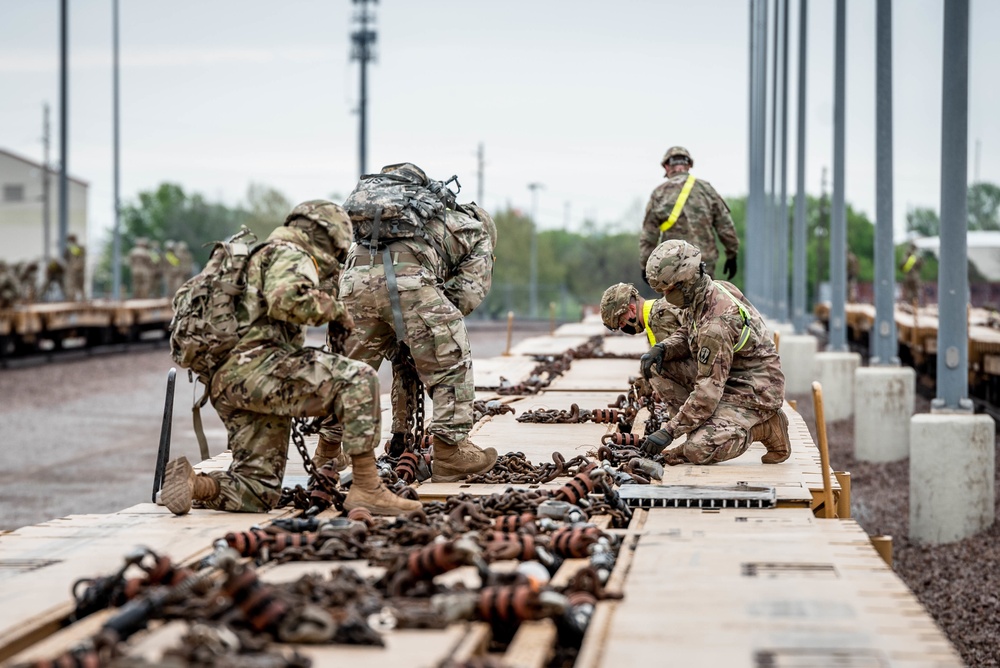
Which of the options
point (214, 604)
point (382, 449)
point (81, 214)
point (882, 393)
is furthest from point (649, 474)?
point (81, 214)

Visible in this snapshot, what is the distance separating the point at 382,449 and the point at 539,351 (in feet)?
28.4

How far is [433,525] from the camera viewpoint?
5.72m

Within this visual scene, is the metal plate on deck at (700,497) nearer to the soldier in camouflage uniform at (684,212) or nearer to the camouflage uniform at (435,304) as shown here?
the camouflage uniform at (435,304)

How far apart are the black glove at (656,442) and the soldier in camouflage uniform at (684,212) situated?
4.33 m

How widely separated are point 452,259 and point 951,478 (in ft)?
17.0

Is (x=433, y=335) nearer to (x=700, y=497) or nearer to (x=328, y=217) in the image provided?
(x=328, y=217)

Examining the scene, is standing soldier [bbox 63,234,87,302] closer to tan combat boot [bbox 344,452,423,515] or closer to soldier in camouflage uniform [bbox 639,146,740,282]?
soldier in camouflage uniform [bbox 639,146,740,282]

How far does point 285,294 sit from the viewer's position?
595 cm

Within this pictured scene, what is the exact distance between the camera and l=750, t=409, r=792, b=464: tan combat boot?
7.63 meters

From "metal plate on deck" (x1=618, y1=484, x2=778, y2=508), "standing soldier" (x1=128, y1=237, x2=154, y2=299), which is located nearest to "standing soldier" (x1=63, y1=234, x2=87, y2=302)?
"standing soldier" (x1=128, y1=237, x2=154, y2=299)

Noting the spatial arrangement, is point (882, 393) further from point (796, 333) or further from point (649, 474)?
point (796, 333)

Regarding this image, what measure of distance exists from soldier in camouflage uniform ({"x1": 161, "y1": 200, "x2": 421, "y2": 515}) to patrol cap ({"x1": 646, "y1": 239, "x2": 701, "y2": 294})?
71.6 inches

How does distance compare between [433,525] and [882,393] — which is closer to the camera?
[433,525]

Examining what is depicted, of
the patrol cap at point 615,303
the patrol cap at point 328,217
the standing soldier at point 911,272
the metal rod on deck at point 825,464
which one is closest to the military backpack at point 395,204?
the patrol cap at point 328,217
